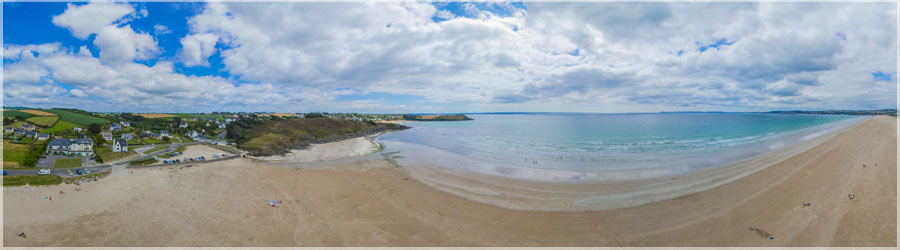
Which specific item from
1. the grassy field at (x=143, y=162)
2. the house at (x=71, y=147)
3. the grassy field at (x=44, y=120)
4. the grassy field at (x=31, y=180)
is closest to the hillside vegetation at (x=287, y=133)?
the grassy field at (x=143, y=162)

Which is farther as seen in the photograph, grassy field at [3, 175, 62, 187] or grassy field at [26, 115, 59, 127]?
grassy field at [26, 115, 59, 127]

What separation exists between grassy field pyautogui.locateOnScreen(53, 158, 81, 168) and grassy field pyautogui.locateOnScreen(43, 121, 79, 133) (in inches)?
1383

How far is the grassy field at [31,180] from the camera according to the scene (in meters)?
24.0

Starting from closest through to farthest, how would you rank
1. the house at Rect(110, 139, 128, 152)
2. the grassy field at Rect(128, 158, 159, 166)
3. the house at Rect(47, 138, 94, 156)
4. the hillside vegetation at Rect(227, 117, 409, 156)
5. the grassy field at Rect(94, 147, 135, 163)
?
the grassy field at Rect(128, 158, 159, 166) < the grassy field at Rect(94, 147, 135, 163) < the house at Rect(47, 138, 94, 156) < the house at Rect(110, 139, 128, 152) < the hillside vegetation at Rect(227, 117, 409, 156)

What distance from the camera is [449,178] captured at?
28.8 m

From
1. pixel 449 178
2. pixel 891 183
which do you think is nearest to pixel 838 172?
pixel 891 183

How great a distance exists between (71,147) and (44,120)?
4490 centimetres

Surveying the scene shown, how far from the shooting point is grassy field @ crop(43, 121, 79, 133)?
2207 inches

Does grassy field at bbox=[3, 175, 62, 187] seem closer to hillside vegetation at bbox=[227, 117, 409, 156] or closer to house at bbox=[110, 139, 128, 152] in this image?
house at bbox=[110, 139, 128, 152]

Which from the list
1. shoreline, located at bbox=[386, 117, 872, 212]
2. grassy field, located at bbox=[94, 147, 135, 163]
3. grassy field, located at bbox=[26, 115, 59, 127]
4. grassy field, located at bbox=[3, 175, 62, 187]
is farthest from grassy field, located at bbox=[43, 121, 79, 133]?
shoreline, located at bbox=[386, 117, 872, 212]

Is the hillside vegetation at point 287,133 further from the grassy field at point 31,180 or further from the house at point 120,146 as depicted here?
the grassy field at point 31,180

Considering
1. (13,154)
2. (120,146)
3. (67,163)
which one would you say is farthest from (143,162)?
(13,154)

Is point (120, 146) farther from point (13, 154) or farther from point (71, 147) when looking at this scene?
point (13, 154)

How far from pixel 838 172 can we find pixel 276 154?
6290 cm
